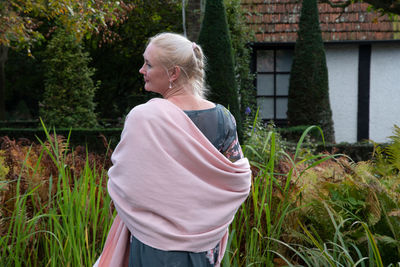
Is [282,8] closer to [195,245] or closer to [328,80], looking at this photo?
[328,80]

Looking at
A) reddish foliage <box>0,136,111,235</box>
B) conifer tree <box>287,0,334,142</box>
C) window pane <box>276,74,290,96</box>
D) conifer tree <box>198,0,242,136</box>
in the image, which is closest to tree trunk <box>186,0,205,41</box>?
conifer tree <box>198,0,242,136</box>

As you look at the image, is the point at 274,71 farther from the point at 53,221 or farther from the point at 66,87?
the point at 53,221

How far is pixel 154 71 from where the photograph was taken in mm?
2178

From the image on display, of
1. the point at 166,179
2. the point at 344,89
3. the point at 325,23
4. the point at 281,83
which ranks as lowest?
the point at 344,89

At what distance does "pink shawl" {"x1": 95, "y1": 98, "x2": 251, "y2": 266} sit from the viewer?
205 cm

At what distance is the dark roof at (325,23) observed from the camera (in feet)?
40.2

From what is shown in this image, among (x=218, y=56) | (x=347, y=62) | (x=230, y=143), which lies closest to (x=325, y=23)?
(x=347, y=62)

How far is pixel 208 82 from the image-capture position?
8711 mm

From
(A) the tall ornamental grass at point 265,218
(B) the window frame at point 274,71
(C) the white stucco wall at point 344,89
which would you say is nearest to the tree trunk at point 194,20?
(B) the window frame at point 274,71

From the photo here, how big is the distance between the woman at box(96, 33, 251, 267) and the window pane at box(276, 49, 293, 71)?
11.2 meters

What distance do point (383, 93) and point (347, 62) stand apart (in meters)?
1.22

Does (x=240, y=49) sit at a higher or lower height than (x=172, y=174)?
higher

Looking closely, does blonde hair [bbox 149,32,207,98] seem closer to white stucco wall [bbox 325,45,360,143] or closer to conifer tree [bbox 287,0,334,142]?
conifer tree [bbox 287,0,334,142]

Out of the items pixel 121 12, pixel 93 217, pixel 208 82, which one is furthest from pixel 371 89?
pixel 93 217
